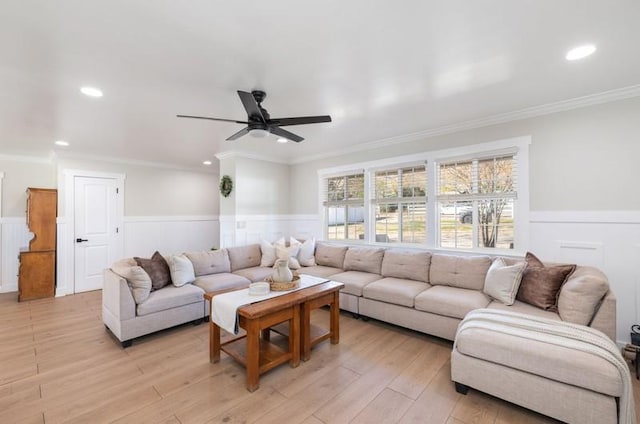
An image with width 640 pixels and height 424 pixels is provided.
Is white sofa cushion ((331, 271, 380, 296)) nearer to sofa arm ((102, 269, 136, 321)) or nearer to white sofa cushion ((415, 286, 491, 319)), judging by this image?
white sofa cushion ((415, 286, 491, 319))

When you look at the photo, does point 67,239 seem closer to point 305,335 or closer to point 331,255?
point 331,255

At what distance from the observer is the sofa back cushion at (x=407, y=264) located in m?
3.66

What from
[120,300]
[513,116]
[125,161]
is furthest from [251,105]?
[125,161]

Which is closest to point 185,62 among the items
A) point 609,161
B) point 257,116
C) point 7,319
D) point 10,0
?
point 257,116

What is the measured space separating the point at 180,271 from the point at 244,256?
119 cm

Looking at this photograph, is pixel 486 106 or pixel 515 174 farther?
pixel 515 174

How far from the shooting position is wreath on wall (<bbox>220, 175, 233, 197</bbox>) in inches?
204

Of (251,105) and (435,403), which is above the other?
(251,105)

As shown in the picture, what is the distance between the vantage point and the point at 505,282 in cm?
283

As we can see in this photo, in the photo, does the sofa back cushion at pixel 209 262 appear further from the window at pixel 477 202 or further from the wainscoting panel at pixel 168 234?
the window at pixel 477 202

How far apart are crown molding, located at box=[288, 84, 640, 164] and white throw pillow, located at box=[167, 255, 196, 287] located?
3107mm

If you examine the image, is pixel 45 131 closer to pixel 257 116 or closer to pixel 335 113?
pixel 257 116

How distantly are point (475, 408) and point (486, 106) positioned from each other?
2.87 metres

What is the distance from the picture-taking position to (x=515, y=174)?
337 centimetres
